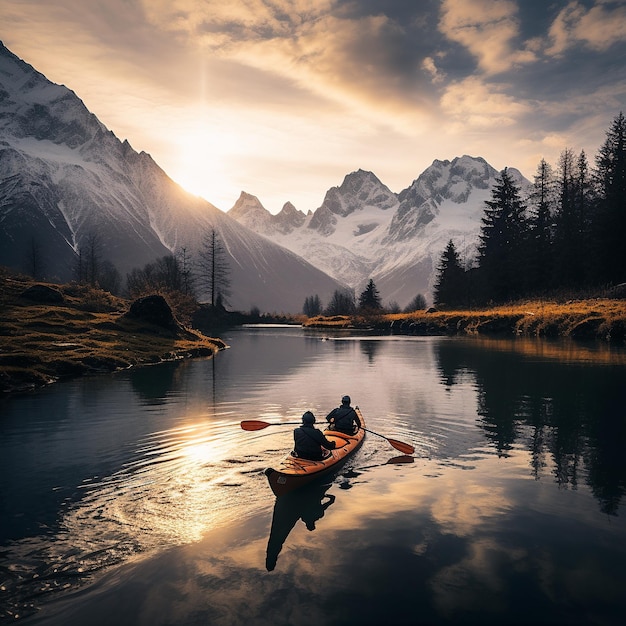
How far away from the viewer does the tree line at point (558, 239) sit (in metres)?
62.8

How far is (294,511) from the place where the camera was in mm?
11812

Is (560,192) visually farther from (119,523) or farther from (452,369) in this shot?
(119,523)

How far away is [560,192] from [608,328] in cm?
4495

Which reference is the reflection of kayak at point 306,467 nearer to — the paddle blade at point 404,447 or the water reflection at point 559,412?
the paddle blade at point 404,447

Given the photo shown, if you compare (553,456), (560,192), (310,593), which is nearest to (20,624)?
(310,593)

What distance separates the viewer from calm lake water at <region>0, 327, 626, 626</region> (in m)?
8.04

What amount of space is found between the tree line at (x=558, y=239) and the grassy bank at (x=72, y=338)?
4782 centimetres

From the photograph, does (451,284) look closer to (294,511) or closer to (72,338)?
(72,338)

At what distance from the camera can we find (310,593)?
8328mm

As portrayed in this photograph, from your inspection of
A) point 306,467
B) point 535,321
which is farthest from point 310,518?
point 535,321

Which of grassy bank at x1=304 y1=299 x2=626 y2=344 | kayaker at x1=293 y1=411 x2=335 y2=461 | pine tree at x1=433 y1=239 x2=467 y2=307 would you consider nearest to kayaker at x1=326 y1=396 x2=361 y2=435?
kayaker at x1=293 y1=411 x2=335 y2=461

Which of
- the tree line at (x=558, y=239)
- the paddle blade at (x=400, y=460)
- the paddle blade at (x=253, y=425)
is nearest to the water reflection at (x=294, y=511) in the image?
the paddle blade at (x=400, y=460)

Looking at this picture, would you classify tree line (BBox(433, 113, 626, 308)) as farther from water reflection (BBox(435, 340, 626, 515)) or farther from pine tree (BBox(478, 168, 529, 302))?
water reflection (BBox(435, 340, 626, 515))

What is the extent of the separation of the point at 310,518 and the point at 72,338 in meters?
30.4
